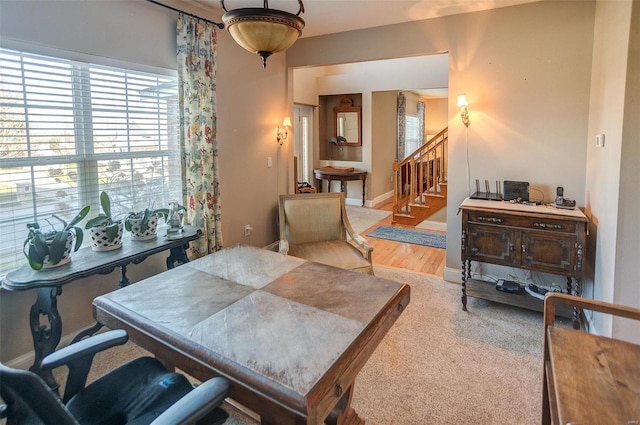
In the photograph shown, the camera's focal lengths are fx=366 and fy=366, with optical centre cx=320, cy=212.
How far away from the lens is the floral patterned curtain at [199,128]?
316 centimetres

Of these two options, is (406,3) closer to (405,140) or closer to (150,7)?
(150,7)

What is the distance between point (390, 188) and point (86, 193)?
6773 millimetres

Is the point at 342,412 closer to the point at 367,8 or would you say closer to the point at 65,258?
the point at 65,258

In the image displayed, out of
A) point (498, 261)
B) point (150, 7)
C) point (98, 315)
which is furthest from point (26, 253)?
point (498, 261)

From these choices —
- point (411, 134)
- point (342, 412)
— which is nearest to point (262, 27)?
point (342, 412)

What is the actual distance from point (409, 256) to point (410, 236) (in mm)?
969

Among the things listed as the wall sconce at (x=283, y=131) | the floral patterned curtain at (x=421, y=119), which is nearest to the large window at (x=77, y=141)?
the wall sconce at (x=283, y=131)

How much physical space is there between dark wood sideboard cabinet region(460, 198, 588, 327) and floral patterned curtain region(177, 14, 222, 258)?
2.30m

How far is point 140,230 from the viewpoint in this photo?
2.77 m

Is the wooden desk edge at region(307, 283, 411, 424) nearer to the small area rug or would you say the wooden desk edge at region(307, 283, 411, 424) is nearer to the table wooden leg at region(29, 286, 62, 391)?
the table wooden leg at region(29, 286, 62, 391)

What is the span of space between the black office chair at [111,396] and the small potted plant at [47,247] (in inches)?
39.4

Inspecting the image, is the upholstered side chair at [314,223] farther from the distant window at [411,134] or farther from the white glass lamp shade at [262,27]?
the distant window at [411,134]

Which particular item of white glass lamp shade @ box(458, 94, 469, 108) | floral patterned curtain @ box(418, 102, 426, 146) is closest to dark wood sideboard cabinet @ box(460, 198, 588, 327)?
white glass lamp shade @ box(458, 94, 469, 108)

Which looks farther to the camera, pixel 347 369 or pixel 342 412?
pixel 342 412
